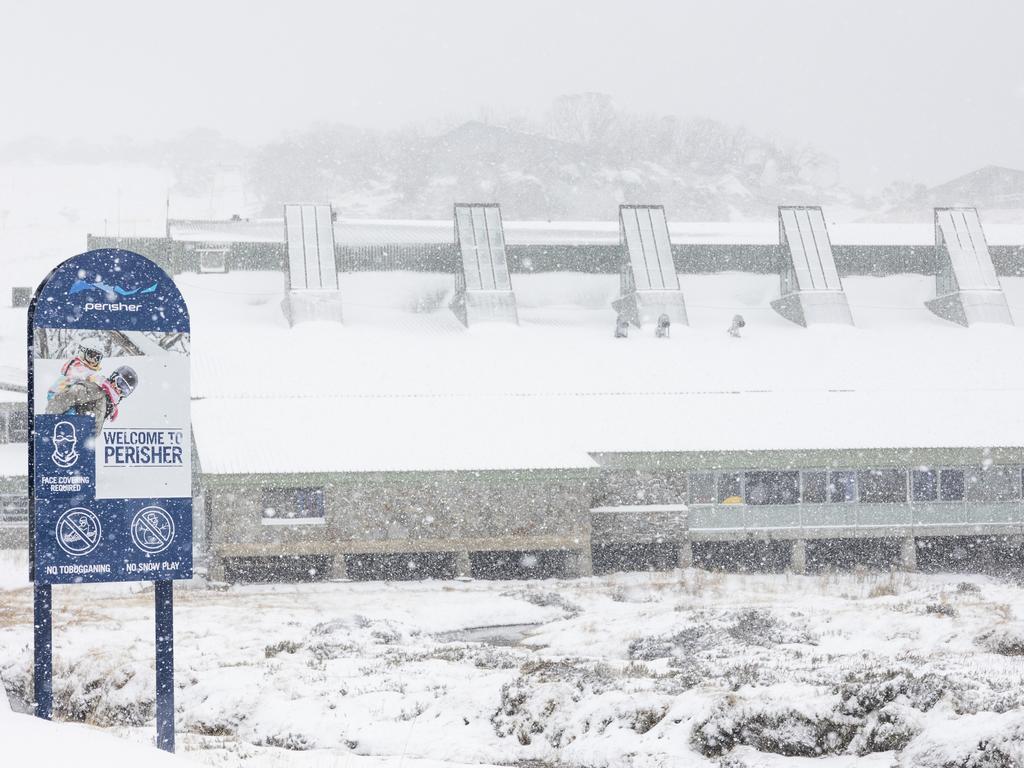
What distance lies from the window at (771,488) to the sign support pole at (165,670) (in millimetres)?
27586

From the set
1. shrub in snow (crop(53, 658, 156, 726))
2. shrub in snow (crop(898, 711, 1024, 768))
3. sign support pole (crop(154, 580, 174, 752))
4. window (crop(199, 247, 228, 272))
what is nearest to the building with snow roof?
window (crop(199, 247, 228, 272))

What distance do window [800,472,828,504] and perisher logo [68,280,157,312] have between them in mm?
27922

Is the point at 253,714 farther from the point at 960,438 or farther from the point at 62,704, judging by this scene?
the point at 960,438

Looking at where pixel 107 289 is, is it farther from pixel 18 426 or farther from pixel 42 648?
pixel 18 426

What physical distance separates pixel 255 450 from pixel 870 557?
58.5ft

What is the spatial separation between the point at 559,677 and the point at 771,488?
22436mm

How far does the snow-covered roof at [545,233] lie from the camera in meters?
51.8

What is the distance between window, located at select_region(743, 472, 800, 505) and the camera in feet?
115

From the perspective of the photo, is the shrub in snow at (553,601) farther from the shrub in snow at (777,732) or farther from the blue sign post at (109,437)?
the blue sign post at (109,437)

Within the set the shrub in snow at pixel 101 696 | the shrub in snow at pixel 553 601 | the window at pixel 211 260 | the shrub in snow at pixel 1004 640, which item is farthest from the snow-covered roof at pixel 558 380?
the shrub in snow at pixel 1004 640

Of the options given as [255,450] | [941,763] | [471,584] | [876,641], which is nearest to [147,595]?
[255,450]

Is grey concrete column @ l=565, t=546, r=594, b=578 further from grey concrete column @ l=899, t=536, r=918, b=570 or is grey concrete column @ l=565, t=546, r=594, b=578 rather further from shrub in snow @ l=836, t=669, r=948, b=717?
shrub in snow @ l=836, t=669, r=948, b=717

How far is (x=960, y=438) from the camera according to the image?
113ft

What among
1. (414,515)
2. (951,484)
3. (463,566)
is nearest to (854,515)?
(951,484)
